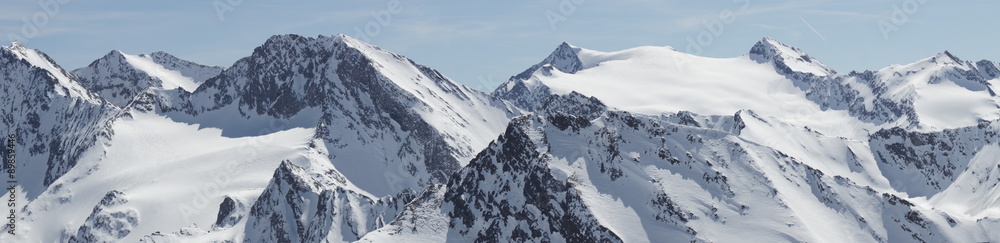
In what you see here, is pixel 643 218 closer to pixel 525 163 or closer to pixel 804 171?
pixel 525 163

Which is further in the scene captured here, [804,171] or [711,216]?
[804,171]

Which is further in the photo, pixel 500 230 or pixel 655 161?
pixel 655 161

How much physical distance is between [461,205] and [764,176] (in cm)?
5066

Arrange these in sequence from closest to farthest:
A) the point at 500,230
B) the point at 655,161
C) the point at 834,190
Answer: the point at 500,230, the point at 655,161, the point at 834,190

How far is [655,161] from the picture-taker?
6614 inches

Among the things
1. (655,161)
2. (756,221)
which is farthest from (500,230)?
(756,221)

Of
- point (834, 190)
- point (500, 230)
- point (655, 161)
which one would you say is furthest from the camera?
point (834, 190)

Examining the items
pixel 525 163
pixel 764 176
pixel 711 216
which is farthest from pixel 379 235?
pixel 764 176

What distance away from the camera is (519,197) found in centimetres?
15638

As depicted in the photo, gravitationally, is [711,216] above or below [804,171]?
below

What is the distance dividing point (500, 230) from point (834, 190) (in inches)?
2493

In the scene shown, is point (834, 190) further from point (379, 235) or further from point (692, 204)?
point (379, 235)

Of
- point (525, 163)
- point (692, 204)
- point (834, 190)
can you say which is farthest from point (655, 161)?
point (834, 190)

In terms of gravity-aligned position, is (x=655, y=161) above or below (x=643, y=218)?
above
